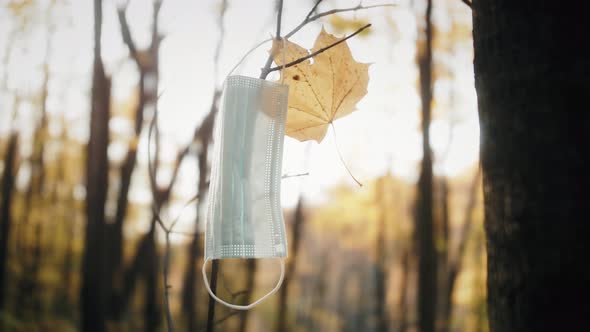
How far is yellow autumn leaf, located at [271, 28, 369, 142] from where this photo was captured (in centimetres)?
100

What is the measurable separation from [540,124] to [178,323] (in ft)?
40.6

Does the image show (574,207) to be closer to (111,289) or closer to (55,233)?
(111,289)

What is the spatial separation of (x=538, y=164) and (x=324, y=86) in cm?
50

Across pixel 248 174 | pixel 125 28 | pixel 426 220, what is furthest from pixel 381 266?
pixel 248 174

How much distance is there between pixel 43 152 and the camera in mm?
11945

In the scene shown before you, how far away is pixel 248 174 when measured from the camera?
90cm

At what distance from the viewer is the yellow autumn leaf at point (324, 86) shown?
1.00m

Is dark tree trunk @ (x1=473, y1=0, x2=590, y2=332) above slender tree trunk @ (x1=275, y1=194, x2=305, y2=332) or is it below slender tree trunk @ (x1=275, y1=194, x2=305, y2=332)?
above

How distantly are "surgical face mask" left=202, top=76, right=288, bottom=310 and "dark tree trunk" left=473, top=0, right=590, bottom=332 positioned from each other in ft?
1.35

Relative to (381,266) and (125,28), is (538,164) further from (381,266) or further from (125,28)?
(381,266)

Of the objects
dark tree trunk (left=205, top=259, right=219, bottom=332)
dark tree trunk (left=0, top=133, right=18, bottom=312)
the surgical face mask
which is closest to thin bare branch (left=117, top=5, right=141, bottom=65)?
the surgical face mask

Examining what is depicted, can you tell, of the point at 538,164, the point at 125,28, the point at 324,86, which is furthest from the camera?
the point at 125,28

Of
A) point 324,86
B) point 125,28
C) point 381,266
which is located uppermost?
point 125,28

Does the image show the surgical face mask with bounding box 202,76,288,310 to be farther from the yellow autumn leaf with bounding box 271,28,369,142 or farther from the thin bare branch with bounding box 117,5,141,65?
the thin bare branch with bounding box 117,5,141,65
